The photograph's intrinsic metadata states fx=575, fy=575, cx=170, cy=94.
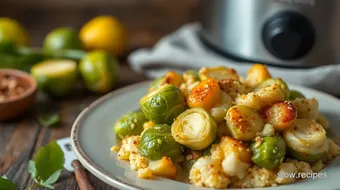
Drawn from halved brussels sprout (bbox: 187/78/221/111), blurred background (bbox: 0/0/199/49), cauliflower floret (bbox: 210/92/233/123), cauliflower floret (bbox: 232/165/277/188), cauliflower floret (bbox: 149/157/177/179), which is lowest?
blurred background (bbox: 0/0/199/49)

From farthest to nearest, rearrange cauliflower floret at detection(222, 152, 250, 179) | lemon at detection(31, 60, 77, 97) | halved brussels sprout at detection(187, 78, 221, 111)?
lemon at detection(31, 60, 77, 97), halved brussels sprout at detection(187, 78, 221, 111), cauliflower floret at detection(222, 152, 250, 179)

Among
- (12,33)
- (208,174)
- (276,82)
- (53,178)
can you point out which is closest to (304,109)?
(276,82)

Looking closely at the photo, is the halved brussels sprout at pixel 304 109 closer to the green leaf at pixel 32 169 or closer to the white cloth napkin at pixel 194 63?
the white cloth napkin at pixel 194 63

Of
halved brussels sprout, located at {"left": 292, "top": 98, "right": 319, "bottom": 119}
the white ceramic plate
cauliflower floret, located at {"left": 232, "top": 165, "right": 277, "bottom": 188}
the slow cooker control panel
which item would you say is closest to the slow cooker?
the slow cooker control panel

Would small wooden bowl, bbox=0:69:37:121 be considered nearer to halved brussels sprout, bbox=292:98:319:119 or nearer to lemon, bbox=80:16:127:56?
lemon, bbox=80:16:127:56

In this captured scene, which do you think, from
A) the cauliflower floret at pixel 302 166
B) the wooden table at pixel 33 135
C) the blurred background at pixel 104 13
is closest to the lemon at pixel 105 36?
the wooden table at pixel 33 135

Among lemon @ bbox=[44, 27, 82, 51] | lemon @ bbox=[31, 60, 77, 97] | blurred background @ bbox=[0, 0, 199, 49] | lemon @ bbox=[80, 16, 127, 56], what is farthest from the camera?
blurred background @ bbox=[0, 0, 199, 49]

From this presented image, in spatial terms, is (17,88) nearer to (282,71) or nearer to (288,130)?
(282,71)
